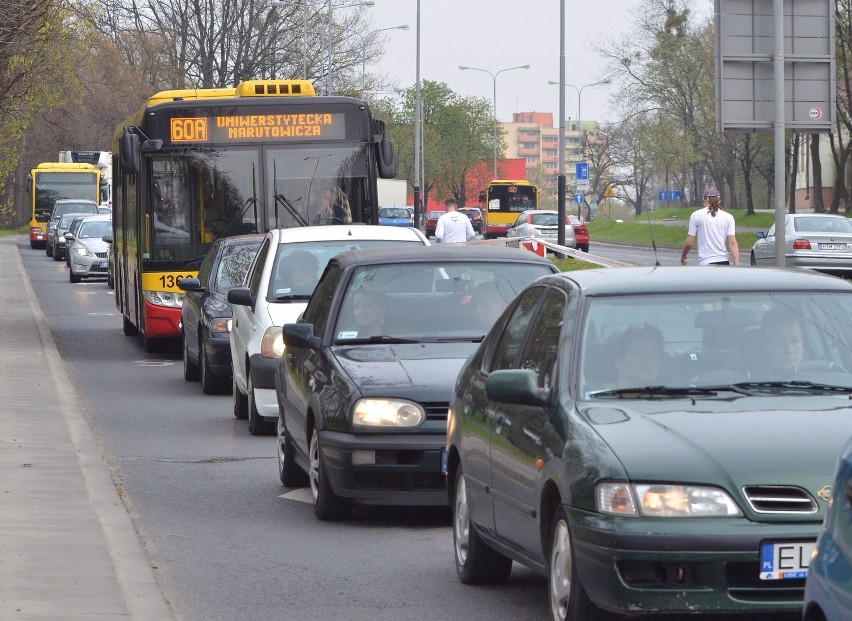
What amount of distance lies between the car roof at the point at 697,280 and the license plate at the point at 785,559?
4.85ft

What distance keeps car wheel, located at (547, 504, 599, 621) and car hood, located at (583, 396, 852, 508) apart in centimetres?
37

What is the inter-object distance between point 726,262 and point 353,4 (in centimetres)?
4397

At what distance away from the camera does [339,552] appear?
810 cm

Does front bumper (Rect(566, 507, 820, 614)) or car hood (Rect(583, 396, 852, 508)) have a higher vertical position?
car hood (Rect(583, 396, 852, 508))

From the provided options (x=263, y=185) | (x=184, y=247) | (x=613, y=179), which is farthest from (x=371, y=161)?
(x=613, y=179)

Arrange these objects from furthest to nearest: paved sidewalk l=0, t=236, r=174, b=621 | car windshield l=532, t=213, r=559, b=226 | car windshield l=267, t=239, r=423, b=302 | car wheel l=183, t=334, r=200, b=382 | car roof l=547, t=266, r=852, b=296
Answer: car windshield l=532, t=213, r=559, b=226
car wheel l=183, t=334, r=200, b=382
car windshield l=267, t=239, r=423, b=302
paved sidewalk l=0, t=236, r=174, b=621
car roof l=547, t=266, r=852, b=296

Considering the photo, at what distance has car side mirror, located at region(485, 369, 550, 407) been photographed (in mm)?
5945

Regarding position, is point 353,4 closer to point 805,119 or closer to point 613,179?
point 805,119

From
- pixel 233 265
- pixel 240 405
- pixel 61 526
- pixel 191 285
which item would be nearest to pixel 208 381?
pixel 191 285

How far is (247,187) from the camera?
18.5 meters

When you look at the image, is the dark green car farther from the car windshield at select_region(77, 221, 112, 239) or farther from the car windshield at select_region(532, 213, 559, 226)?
the car windshield at select_region(532, 213, 559, 226)

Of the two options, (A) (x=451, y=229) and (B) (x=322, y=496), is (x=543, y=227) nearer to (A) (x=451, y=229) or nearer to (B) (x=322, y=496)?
(A) (x=451, y=229)

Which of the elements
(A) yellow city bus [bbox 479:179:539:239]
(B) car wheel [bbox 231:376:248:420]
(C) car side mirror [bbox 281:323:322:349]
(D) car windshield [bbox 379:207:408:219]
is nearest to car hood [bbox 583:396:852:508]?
(C) car side mirror [bbox 281:323:322:349]

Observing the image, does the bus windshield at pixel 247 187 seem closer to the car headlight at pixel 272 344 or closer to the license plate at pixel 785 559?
the car headlight at pixel 272 344
